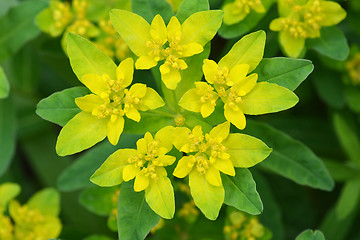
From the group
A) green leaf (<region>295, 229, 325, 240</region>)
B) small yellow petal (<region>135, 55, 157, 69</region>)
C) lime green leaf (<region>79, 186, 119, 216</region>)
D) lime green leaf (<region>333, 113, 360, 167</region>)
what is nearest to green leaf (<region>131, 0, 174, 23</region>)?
small yellow petal (<region>135, 55, 157, 69</region>)

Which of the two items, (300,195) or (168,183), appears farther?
(300,195)

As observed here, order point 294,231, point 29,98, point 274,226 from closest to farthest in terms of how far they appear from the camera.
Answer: point 274,226 → point 294,231 → point 29,98

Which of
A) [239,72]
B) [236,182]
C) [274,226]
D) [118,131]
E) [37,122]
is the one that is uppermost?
[239,72]

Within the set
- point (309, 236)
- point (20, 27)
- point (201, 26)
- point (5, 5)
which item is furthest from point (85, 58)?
point (5, 5)

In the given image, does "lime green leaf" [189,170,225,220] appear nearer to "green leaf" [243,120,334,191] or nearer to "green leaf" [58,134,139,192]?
"green leaf" [243,120,334,191]

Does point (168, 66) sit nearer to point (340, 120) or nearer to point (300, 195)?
point (340, 120)

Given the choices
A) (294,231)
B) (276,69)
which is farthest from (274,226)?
(276,69)

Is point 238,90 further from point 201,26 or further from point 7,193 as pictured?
point 7,193

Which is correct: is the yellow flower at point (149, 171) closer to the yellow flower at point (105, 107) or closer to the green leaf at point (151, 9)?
the yellow flower at point (105, 107)
